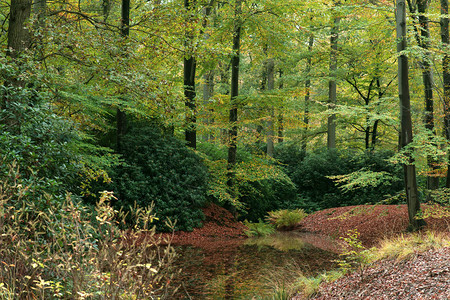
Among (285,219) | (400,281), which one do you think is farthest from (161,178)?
(400,281)

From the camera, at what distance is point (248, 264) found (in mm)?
8031

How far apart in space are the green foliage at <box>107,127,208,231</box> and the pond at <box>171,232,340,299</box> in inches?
58.1

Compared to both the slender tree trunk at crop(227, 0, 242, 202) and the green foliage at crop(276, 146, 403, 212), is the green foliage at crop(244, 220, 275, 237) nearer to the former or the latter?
the slender tree trunk at crop(227, 0, 242, 202)

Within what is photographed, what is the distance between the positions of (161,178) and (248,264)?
4539 millimetres

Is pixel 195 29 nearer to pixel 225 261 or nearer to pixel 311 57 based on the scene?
pixel 225 261

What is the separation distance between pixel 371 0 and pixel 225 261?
24.2 ft

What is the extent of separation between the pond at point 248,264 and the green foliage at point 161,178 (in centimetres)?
148

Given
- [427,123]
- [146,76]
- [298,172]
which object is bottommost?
[298,172]

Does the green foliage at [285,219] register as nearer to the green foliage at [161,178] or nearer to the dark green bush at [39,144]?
the green foliage at [161,178]

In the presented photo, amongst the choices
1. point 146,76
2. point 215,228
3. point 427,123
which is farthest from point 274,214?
point 146,76

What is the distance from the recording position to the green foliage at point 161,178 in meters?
11.1

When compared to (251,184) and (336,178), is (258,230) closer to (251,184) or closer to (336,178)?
(251,184)

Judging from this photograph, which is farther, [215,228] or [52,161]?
[215,228]

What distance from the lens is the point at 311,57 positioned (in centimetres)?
1970
